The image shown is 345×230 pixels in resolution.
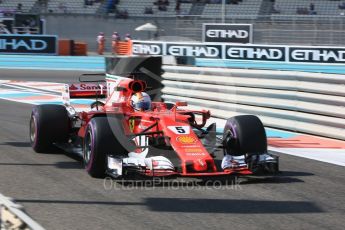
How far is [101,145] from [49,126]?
177 centimetres

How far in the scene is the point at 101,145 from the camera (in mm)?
6938

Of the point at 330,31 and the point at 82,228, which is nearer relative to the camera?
the point at 82,228

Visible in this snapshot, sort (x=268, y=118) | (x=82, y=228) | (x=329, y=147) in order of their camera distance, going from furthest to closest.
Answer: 1. (x=268, y=118)
2. (x=329, y=147)
3. (x=82, y=228)

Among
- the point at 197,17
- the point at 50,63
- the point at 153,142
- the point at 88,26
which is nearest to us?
the point at 153,142

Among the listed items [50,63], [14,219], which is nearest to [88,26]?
[50,63]

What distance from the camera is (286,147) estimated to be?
31.3 ft

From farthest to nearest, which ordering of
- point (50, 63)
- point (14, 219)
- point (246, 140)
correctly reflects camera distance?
point (50, 63) → point (246, 140) → point (14, 219)

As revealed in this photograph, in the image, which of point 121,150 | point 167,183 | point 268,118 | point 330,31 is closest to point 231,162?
point 167,183

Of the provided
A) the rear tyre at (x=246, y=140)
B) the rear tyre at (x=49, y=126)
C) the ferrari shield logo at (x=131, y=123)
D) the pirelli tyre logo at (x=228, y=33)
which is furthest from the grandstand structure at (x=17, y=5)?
the rear tyre at (x=246, y=140)

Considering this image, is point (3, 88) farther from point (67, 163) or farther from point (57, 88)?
point (67, 163)

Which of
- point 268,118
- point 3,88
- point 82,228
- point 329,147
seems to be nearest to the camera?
point 82,228

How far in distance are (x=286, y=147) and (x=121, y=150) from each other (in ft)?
10.9

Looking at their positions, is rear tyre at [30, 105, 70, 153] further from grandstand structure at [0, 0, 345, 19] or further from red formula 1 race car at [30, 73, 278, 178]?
grandstand structure at [0, 0, 345, 19]

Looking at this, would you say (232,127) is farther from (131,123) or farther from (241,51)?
(241,51)
